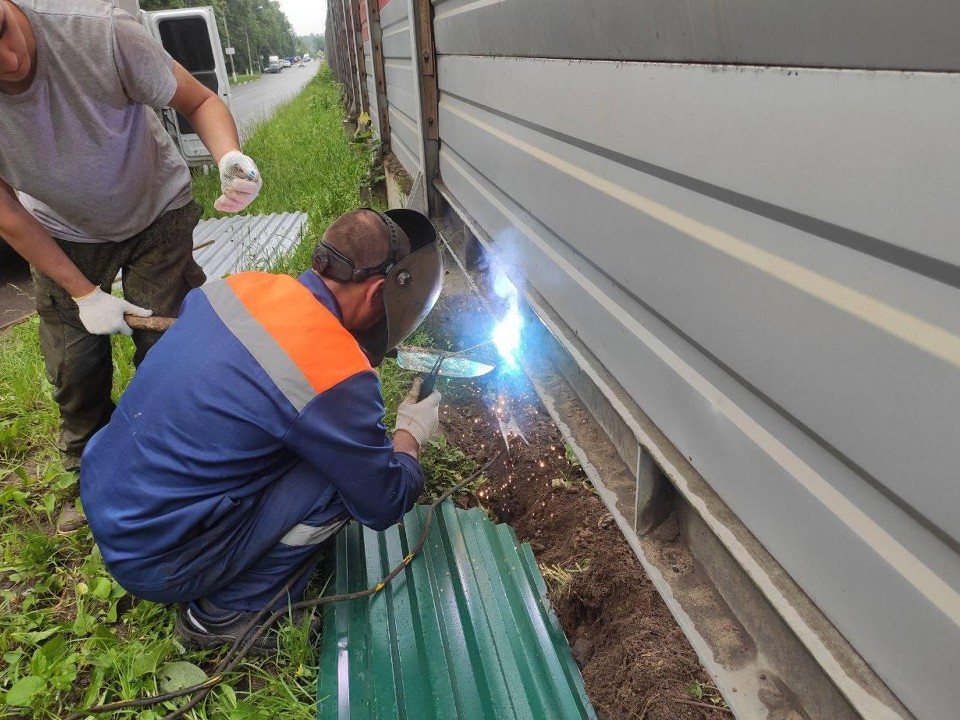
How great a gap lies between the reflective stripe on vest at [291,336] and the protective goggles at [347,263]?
0.14 meters

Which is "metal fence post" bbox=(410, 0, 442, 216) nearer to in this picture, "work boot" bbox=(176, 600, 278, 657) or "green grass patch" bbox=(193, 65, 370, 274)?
"green grass patch" bbox=(193, 65, 370, 274)

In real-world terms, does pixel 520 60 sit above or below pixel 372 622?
above

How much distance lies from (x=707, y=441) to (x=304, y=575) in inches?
62.1

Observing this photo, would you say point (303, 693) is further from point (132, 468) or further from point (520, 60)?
point (520, 60)

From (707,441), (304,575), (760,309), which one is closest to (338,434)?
(304,575)

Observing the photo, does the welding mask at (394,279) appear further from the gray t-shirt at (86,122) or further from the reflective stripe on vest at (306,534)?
the gray t-shirt at (86,122)

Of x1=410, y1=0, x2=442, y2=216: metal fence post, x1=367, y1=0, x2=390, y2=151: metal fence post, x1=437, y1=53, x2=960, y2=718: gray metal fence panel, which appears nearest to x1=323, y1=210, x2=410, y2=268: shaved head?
x1=437, y1=53, x2=960, y2=718: gray metal fence panel

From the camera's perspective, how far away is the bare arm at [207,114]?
2520mm

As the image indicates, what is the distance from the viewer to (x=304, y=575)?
2266 millimetres

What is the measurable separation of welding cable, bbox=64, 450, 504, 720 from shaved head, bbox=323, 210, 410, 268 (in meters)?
1.11

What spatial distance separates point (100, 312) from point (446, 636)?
72.6 inches

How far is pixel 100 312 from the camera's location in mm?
2463

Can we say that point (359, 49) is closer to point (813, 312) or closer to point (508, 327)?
point (508, 327)

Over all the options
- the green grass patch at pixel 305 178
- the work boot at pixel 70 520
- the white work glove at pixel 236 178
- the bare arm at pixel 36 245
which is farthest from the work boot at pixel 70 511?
the green grass patch at pixel 305 178
